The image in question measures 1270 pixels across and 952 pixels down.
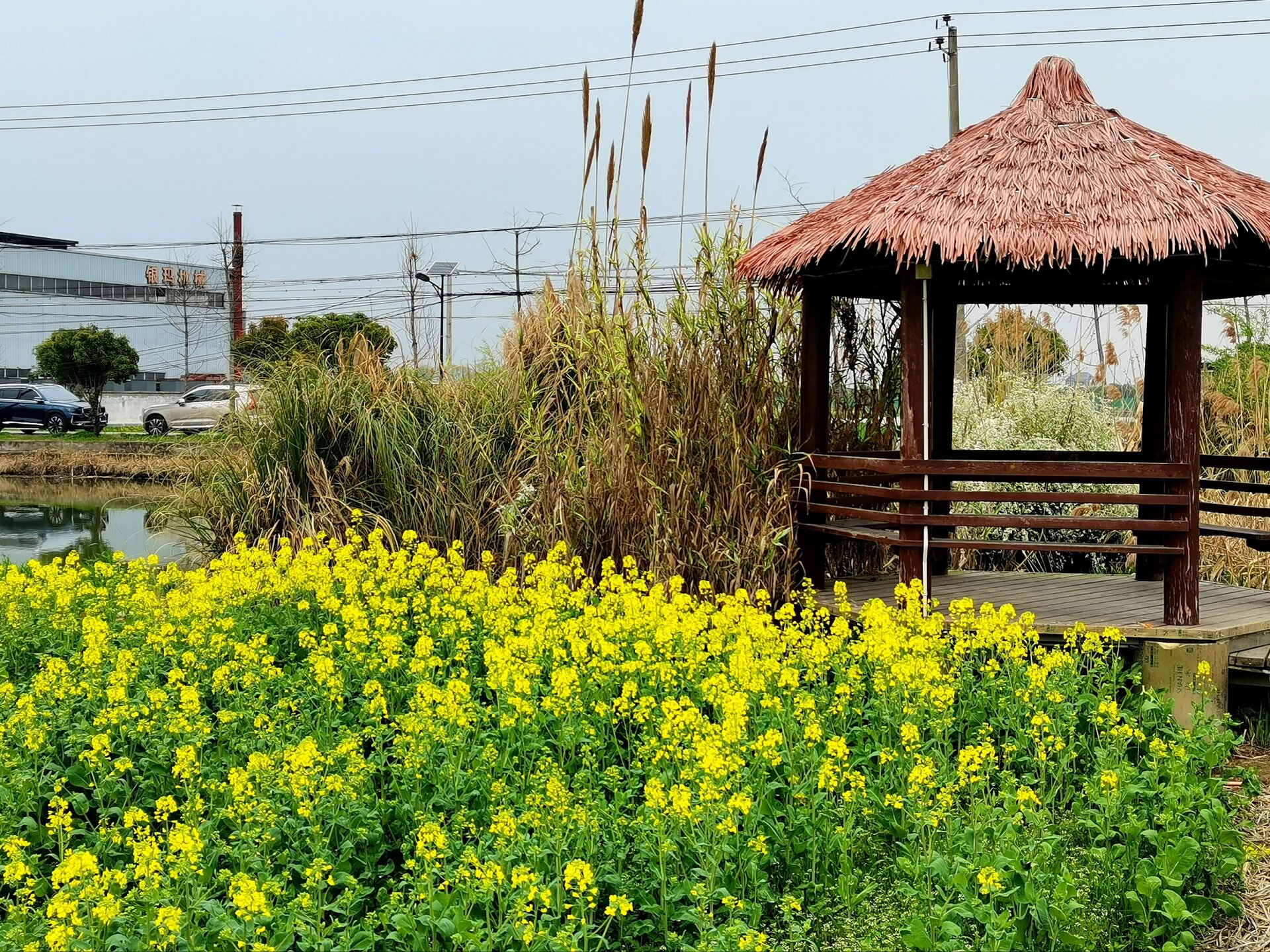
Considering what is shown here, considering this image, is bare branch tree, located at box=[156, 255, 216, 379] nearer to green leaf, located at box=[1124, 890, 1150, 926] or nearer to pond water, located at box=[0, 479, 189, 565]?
pond water, located at box=[0, 479, 189, 565]

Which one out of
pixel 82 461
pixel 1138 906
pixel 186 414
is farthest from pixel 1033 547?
pixel 186 414

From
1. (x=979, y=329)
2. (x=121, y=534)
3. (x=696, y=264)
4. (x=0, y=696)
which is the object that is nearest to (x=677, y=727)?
(x=0, y=696)

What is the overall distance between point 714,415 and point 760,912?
4.46 meters

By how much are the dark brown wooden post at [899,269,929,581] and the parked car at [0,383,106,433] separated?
3194 centimetres

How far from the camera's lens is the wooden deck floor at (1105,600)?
6965mm

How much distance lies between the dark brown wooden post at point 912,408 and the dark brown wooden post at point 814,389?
2.57 ft

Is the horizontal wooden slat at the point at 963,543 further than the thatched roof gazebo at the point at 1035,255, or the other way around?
the horizontal wooden slat at the point at 963,543

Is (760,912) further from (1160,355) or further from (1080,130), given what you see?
(1160,355)

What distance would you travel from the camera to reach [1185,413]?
6996 millimetres

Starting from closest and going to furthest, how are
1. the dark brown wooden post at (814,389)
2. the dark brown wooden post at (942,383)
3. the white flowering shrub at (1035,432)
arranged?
1. the dark brown wooden post at (814,389)
2. the dark brown wooden post at (942,383)
3. the white flowering shrub at (1035,432)

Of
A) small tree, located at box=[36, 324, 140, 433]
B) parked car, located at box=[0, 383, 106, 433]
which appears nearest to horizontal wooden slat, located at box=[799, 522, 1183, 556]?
parked car, located at box=[0, 383, 106, 433]

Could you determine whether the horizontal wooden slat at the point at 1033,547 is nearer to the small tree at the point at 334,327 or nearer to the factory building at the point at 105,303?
the small tree at the point at 334,327

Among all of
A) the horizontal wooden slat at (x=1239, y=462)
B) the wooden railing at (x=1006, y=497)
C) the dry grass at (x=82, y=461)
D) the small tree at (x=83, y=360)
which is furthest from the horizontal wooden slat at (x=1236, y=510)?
the small tree at (x=83, y=360)

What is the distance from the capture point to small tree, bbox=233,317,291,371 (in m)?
11.5
